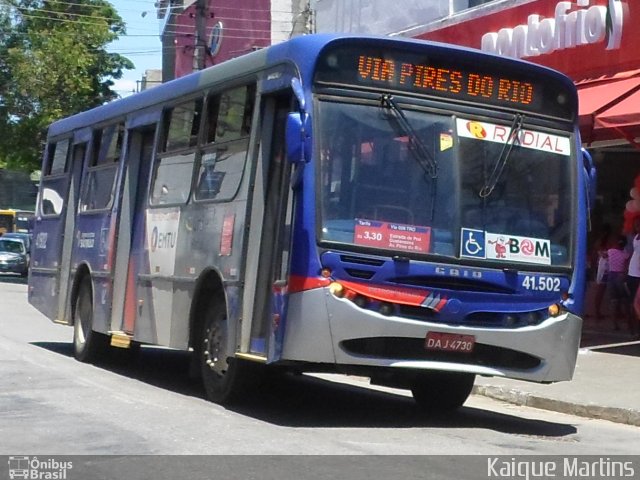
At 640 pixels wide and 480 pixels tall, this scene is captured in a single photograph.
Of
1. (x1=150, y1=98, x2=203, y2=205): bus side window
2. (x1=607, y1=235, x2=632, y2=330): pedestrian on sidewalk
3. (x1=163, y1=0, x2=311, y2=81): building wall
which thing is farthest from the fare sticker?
(x1=163, y1=0, x2=311, y2=81): building wall

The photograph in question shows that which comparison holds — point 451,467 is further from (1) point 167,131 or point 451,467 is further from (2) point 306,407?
(1) point 167,131

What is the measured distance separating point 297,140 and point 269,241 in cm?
117

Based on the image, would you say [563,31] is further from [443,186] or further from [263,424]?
[263,424]

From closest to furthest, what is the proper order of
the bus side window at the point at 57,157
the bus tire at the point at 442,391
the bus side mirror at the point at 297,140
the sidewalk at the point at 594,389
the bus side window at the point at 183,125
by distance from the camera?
the bus side mirror at the point at 297,140
the bus tire at the point at 442,391
the bus side window at the point at 183,125
the sidewalk at the point at 594,389
the bus side window at the point at 57,157

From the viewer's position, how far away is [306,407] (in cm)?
1168

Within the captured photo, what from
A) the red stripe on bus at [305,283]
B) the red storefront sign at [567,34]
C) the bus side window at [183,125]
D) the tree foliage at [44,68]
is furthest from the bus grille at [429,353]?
the tree foliage at [44,68]

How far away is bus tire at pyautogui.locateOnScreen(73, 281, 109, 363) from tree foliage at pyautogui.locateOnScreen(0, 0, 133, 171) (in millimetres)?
24855

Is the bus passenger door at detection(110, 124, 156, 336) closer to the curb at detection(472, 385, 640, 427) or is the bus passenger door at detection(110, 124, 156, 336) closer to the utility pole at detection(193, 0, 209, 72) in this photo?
the curb at detection(472, 385, 640, 427)

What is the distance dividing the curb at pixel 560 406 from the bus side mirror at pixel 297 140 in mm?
4671

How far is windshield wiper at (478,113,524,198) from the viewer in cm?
1018

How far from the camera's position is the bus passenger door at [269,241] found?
32.7 feet

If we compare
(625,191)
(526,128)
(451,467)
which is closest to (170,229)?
(526,128)

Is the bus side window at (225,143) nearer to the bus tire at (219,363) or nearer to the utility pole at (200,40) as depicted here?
the bus tire at (219,363)

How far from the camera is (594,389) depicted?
13.9 meters
